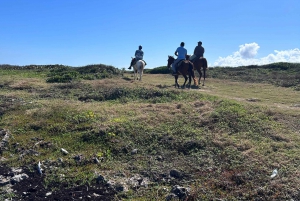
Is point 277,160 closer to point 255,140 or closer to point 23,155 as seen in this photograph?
point 255,140

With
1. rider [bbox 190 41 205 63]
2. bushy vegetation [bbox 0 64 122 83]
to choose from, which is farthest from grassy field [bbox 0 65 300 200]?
rider [bbox 190 41 205 63]

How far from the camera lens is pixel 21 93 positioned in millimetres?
13820

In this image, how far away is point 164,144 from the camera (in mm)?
8125

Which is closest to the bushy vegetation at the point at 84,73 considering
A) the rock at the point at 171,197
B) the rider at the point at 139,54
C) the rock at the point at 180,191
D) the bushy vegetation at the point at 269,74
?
the rider at the point at 139,54

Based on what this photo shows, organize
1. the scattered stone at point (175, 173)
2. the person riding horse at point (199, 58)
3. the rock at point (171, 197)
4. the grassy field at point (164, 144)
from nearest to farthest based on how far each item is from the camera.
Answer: the rock at point (171, 197) < the grassy field at point (164, 144) < the scattered stone at point (175, 173) < the person riding horse at point (199, 58)

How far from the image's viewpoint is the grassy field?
6367mm

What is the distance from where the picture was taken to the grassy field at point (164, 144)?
6.37m

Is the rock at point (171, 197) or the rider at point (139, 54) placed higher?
the rider at point (139, 54)

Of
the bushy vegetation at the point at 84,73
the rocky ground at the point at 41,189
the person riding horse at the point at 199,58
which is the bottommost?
the rocky ground at the point at 41,189

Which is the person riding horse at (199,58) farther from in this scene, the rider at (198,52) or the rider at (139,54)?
the rider at (139,54)

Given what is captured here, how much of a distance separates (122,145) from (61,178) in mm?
1842

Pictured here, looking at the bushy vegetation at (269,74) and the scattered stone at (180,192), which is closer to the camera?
the scattered stone at (180,192)

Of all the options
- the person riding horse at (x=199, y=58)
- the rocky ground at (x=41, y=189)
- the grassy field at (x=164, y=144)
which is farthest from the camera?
the person riding horse at (x=199, y=58)

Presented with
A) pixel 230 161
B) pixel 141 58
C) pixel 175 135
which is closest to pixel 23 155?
pixel 175 135
